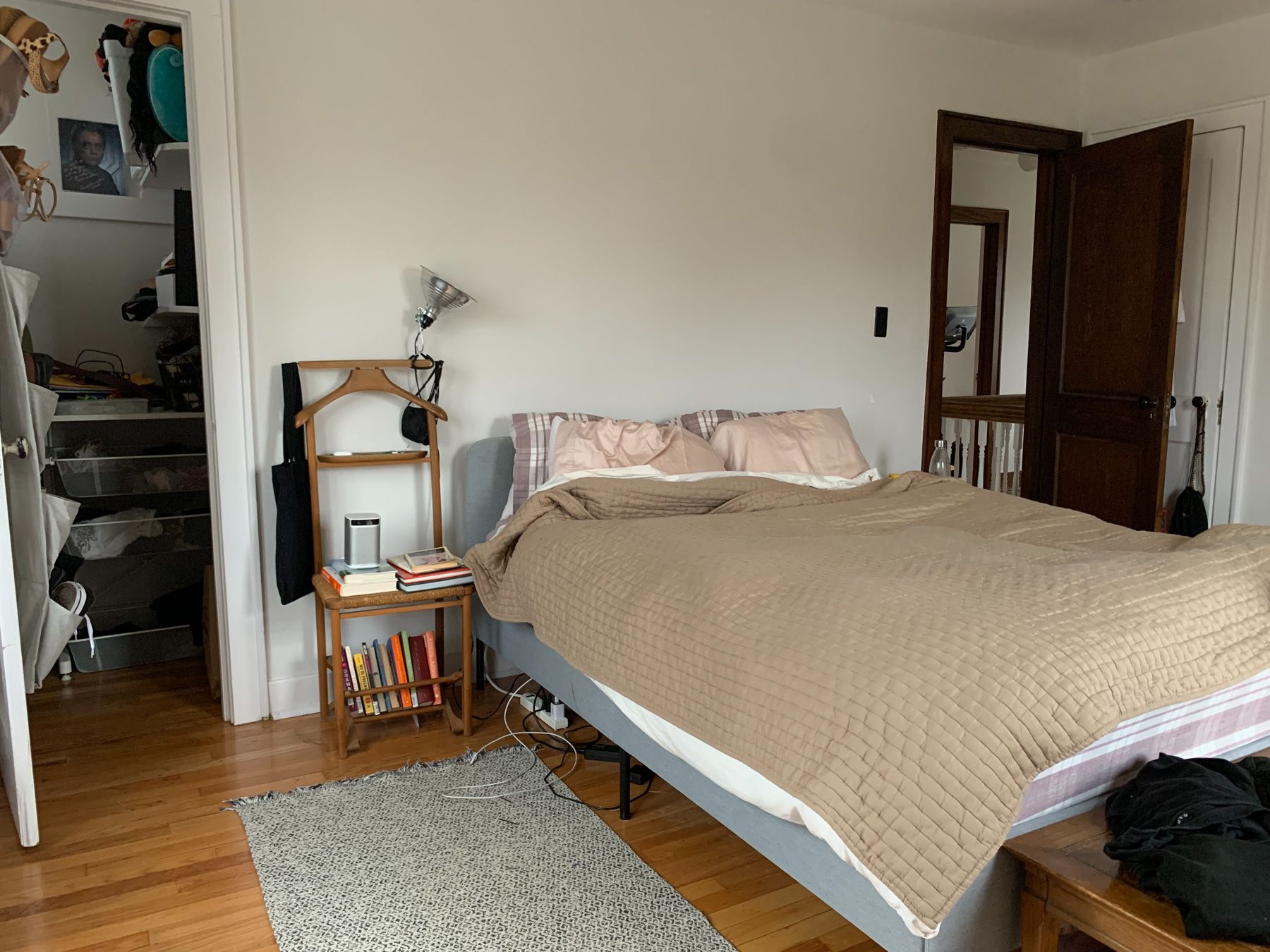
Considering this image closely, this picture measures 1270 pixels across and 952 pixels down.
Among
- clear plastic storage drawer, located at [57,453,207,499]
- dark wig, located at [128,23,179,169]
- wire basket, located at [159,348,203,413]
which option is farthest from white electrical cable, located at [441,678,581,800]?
dark wig, located at [128,23,179,169]

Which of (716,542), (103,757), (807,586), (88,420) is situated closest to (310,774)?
(103,757)

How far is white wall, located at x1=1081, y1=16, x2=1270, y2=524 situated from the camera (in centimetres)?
379

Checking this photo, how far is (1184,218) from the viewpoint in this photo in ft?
12.3

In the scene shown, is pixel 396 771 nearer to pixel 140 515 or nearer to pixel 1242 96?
pixel 140 515

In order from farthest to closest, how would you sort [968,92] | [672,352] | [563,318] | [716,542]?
[968,92] → [672,352] → [563,318] → [716,542]

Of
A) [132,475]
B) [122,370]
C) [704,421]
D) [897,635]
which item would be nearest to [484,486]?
[704,421]

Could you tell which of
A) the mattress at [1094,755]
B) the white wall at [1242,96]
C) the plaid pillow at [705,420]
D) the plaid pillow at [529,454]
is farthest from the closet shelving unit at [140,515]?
the white wall at [1242,96]

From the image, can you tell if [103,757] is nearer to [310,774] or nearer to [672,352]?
[310,774]

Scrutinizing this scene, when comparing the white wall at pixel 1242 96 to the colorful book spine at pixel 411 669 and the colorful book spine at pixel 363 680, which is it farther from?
the colorful book spine at pixel 363 680

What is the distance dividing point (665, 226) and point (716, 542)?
1.67m

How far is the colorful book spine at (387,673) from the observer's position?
114 inches

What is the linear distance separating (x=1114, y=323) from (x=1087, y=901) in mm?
3331

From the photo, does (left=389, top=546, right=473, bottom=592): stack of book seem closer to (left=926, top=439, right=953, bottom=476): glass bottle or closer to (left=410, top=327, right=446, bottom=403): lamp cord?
(left=410, top=327, right=446, bottom=403): lamp cord

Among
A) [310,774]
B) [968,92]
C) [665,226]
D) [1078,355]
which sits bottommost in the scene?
[310,774]
